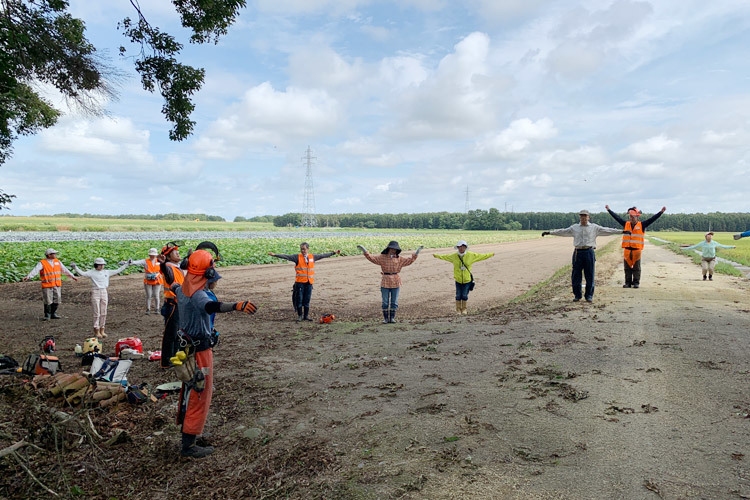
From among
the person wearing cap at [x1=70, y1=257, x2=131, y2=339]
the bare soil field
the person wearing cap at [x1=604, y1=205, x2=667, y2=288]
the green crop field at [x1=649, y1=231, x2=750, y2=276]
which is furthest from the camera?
the green crop field at [x1=649, y1=231, x2=750, y2=276]

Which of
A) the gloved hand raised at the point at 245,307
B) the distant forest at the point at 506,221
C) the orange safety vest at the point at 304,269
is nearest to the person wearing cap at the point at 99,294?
the orange safety vest at the point at 304,269

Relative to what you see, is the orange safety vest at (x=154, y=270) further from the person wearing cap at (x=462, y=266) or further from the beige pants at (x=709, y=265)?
the beige pants at (x=709, y=265)

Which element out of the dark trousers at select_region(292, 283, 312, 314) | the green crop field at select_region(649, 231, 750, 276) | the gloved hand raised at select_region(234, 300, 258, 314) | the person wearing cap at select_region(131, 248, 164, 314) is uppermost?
the gloved hand raised at select_region(234, 300, 258, 314)

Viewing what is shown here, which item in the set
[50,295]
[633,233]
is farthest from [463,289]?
[50,295]

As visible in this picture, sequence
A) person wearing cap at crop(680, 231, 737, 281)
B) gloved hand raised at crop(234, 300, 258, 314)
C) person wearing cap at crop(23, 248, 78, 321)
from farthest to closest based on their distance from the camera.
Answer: person wearing cap at crop(680, 231, 737, 281), person wearing cap at crop(23, 248, 78, 321), gloved hand raised at crop(234, 300, 258, 314)

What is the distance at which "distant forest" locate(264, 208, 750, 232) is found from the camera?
144 meters

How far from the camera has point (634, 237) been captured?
46.1ft

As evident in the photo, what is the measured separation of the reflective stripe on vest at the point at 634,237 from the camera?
1396cm

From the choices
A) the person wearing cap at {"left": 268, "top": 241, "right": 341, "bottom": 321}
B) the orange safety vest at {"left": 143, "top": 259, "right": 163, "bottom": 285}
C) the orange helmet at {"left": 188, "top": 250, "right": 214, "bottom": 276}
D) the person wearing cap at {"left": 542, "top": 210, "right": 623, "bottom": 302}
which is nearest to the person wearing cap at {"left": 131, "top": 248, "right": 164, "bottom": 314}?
the orange safety vest at {"left": 143, "top": 259, "right": 163, "bottom": 285}

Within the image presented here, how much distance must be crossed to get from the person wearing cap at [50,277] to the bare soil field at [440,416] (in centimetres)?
203

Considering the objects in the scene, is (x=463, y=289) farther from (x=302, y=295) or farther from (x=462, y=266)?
(x=302, y=295)

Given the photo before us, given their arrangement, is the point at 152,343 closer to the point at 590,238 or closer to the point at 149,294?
the point at 149,294

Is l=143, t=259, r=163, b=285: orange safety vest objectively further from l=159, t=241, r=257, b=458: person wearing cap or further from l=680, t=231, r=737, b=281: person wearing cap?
l=680, t=231, r=737, b=281: person wearing cap

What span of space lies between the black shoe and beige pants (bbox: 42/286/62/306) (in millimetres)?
10730
